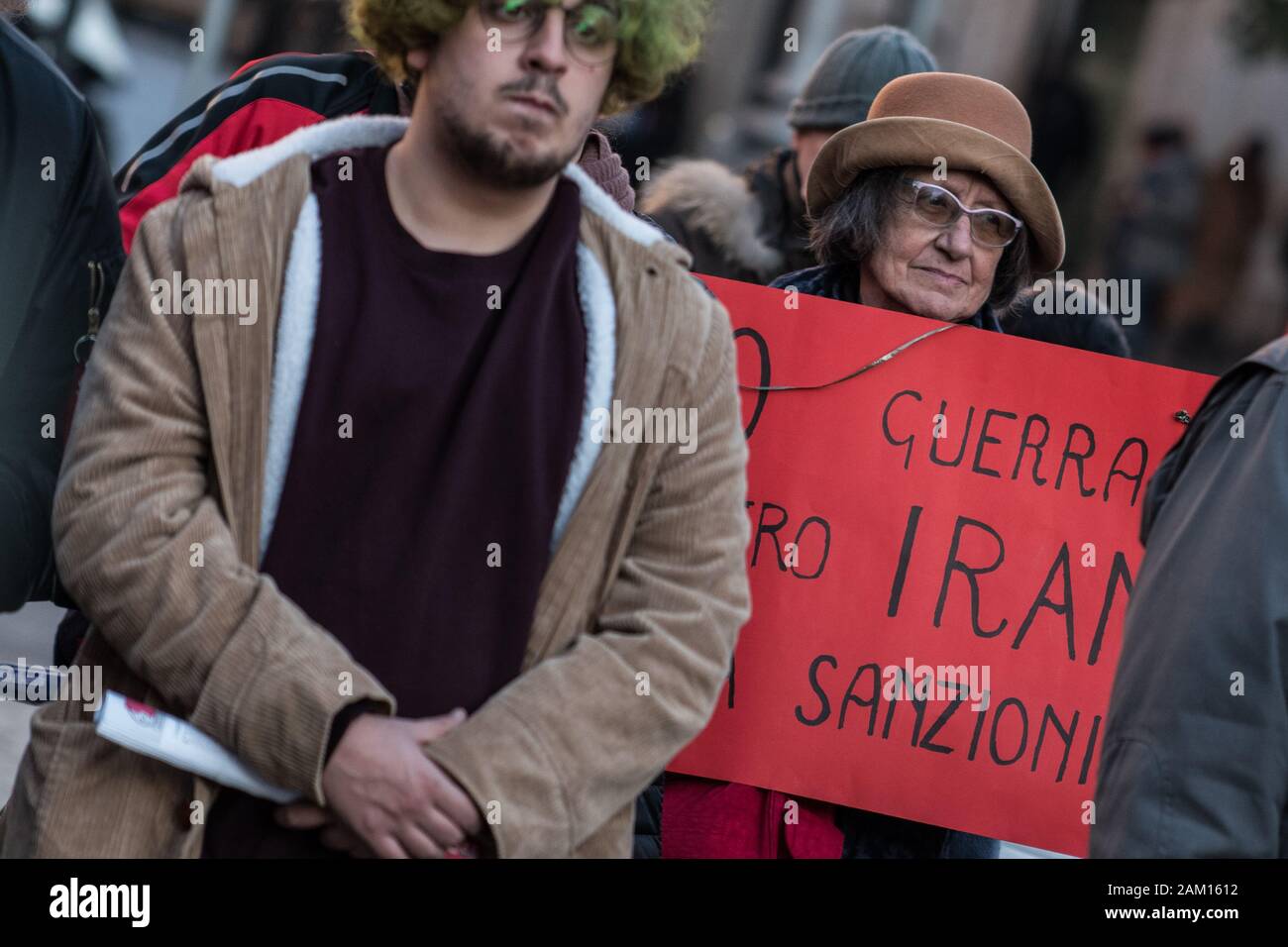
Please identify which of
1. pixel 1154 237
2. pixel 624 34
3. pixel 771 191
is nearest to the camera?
pixel 624 34

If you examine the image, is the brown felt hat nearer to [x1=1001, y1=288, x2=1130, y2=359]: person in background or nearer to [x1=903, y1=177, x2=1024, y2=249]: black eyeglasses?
[x1=903, y1=177, x2=1024, y2=249]: black eyeglasses

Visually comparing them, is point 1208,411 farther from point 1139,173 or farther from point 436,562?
point 1139,173

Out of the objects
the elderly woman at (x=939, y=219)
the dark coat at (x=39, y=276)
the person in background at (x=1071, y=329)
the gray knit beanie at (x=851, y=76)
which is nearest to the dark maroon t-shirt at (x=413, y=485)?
the dark coat at (x=39, y=276)

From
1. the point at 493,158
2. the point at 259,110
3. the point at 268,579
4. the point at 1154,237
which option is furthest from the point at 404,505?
the point at 1154,237

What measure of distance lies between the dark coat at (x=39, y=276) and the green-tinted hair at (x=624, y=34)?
1.73 ft

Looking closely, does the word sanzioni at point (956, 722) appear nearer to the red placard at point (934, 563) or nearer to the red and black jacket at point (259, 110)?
the red placard at point (934, 563)

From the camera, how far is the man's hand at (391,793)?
8.00 feet

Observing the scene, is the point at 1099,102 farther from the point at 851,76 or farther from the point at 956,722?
the point at 956,722

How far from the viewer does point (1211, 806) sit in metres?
2.48

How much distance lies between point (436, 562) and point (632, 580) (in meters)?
0.30

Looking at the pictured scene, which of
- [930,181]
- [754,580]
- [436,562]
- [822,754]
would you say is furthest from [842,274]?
[436,562]

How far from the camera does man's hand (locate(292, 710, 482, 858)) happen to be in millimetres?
2439

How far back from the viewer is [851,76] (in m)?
5.33

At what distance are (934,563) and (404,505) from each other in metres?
1.59
